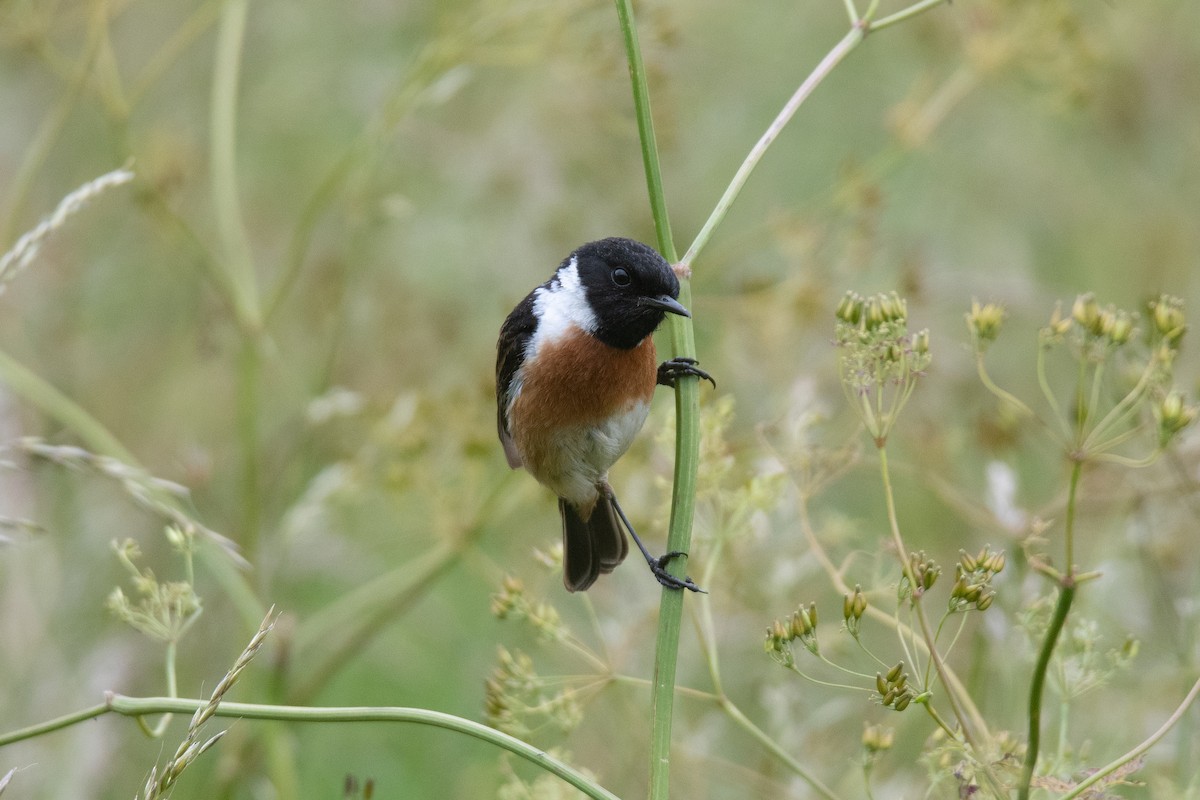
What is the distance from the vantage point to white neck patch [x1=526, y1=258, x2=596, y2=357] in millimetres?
3867

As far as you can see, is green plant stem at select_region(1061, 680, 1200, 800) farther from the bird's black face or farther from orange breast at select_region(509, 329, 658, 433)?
orange breast at select_region(509, 329, 658, 433)

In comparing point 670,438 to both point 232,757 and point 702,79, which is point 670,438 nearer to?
point 232,757

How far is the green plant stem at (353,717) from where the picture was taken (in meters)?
1.95

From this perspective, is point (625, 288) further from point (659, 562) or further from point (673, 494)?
point (673, 494)

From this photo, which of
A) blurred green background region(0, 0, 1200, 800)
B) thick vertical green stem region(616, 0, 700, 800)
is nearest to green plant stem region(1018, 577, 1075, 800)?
thick vertical green stem region(616, 0, 700, 800)

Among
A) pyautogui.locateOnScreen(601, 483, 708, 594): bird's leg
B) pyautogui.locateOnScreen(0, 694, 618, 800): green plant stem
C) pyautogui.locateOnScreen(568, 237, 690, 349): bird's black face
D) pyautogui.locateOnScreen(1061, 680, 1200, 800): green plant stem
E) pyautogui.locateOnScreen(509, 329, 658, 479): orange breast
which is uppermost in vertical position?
pyautogui.locateOnScreen(568, 237, 690, 349): bird's black face

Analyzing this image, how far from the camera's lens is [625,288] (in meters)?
3.62

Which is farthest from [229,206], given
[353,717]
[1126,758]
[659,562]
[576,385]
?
[1126,758]

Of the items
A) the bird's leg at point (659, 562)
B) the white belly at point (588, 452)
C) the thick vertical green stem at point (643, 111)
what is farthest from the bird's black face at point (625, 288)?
the thick vertical green stem at point (643, 111)

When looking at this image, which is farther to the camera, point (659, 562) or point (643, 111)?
point (659, 562)

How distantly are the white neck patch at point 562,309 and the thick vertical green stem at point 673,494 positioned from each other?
137cm

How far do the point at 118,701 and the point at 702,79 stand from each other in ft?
16.4

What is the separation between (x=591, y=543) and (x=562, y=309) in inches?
31.8

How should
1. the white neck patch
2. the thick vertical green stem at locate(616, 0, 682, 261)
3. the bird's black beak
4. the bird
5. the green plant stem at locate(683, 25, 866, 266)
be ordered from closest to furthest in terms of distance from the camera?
the thick vertical green stem at locate(616, 0, 682, 261) → the green plant stem at locate(683, 25, 866, 266) → the bird's black beak → the bird → the white neck patch
